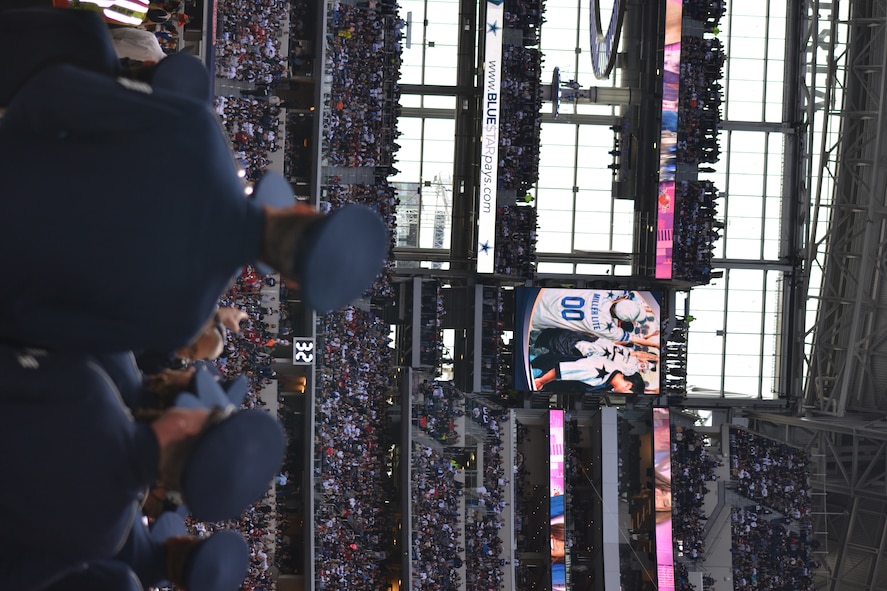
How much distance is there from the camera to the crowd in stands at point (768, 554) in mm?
26688

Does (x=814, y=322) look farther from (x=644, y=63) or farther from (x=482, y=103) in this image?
(x=482, y=103)

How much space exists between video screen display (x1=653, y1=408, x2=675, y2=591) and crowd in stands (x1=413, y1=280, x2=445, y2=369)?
20.5ft

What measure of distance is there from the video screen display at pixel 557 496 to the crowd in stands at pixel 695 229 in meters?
5.77

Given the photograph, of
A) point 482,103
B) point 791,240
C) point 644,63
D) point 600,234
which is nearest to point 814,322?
point 791,240

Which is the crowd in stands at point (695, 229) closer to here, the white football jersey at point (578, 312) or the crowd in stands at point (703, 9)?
the white football jersey at point (578, 312)

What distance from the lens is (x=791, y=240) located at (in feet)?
95.9

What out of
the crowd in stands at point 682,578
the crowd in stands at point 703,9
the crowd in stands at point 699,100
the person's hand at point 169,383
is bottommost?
the crowd in stands at point 682,578

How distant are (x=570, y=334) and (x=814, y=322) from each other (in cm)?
797

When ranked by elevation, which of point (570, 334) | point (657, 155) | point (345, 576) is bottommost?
point (345, 576)

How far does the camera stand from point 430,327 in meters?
26.0

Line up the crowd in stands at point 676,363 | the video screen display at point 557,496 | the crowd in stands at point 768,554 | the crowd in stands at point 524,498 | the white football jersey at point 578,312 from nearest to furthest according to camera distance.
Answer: the video screen display at point 557,496, the crowd in stands at point 524,498, the crowd in stands at point 768,554, the white football jersey at point 578,312, the crowd in stands at point 676,363

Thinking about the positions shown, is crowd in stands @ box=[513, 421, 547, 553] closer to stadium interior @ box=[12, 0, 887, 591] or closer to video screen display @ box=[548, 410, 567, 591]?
stadium interior @ box=[12, 0, 887, 591]

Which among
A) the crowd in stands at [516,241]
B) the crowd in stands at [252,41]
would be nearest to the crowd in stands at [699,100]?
the crowd in stands at [516,241]

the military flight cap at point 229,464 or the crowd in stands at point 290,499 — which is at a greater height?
the military flight cap at point 229,464
